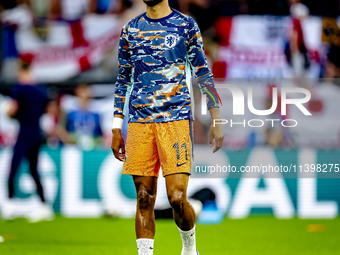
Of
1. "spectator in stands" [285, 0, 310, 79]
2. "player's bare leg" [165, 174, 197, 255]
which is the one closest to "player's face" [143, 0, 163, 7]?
"player's bare leg" [165, 174, 197, 255]

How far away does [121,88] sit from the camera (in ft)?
12.3

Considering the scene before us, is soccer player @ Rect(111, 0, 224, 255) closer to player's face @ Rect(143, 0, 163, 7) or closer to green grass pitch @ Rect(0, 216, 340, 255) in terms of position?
player's face @ Rect(143, 0, 163, 7)

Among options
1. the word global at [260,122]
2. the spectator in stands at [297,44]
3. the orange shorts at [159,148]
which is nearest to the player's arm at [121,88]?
the orange shorts at [159,148]

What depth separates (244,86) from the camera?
33.3 ft

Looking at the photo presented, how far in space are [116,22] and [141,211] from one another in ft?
27.5

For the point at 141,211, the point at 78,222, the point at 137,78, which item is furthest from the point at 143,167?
the point at 78,222

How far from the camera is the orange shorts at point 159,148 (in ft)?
11.4

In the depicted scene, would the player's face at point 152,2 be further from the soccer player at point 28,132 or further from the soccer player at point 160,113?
the soccer player at point 28,132

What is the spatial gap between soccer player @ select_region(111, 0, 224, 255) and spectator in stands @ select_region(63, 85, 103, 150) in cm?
527

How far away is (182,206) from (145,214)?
254 millimetres

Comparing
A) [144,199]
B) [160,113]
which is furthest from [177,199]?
[160,113]

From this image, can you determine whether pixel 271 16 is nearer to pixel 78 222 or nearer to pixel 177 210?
pixel 78 222
